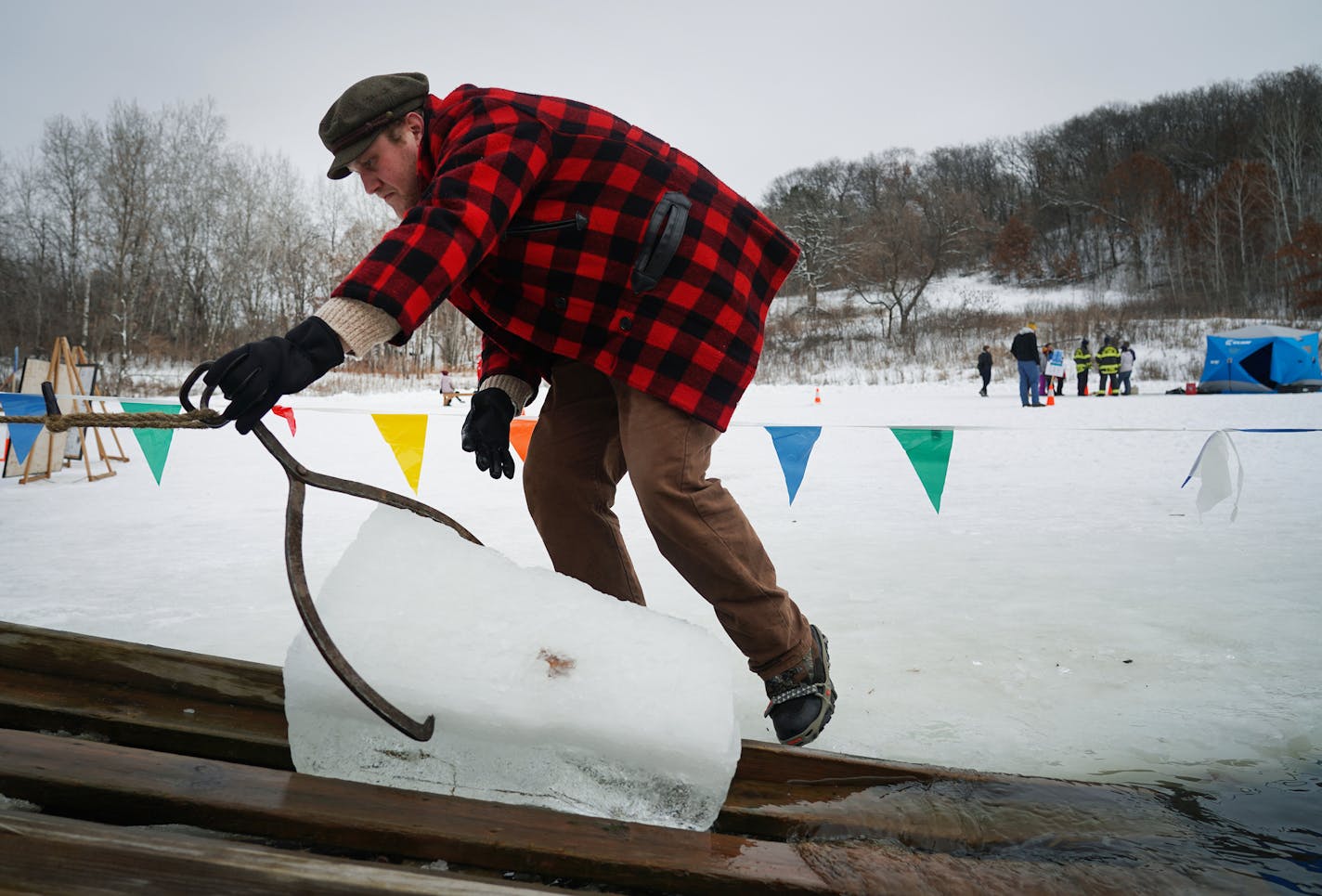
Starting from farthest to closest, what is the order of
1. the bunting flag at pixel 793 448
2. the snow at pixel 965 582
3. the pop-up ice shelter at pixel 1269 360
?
the pop-up ice shelter at pixel 1269 360
the bunting flag at pixel 793 448
the snow at pixel 965 582

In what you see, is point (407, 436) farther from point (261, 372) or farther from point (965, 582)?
point (261, 372)

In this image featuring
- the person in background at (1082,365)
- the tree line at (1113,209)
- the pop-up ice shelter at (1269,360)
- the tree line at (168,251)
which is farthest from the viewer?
the tree line at (1113,209)

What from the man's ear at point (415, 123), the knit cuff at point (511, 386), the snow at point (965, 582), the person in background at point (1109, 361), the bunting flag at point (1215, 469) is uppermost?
the person in background at point (1109, 361)

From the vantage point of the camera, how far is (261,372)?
1.26 meters

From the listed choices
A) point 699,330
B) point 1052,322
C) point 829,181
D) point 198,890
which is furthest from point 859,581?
point 829,181

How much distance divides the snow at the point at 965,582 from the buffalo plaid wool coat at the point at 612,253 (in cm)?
87

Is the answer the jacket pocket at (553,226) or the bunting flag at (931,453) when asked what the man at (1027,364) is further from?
the jacket pocket at (553,226)

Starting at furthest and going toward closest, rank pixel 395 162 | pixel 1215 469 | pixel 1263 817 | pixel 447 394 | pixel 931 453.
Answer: pixel 447 394, pixel 931 453, pixel 1215 469, pixel 395 162, pixel 1263 817

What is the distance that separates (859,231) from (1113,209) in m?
16.7

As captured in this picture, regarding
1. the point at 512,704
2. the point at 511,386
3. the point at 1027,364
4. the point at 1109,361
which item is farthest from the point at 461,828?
the point at 1109,361

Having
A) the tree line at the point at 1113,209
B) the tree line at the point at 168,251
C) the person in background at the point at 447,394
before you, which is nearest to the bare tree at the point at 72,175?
the tree line at the point at 168,251

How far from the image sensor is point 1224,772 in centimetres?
176

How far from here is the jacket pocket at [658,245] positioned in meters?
1.76

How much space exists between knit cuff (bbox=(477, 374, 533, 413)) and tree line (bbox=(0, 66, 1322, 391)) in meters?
26.6
